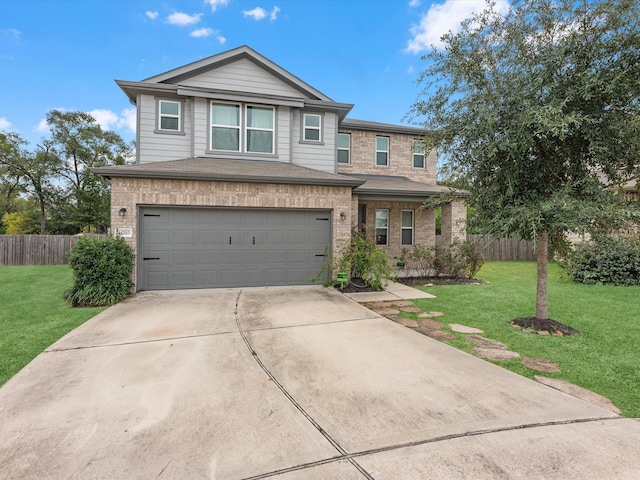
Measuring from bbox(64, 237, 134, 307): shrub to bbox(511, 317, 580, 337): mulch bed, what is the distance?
8.25 m

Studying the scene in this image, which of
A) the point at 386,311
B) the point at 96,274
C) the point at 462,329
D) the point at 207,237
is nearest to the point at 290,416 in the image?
the point at 462,329

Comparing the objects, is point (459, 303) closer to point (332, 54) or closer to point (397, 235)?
point (397, 235)

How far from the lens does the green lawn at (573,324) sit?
12.0 ft

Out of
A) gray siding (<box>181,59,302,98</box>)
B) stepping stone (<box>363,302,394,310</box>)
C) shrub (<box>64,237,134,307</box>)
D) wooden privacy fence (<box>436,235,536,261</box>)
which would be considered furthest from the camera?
wooden privacy fence (<box>436,235,536,261</box>)

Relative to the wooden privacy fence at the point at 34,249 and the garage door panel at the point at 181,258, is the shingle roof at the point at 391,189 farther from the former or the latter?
the garage door panel at the point at 181,258

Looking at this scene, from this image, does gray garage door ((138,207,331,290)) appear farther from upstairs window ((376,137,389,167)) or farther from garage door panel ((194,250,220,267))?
upstairs window ((376,137,389,167))

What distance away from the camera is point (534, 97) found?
4.73 m

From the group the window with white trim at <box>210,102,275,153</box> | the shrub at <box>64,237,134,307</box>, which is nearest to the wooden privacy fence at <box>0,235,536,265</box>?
the window with white trim at <box>210,102,275,153</box>

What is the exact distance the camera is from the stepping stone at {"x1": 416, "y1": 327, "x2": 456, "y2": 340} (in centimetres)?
508

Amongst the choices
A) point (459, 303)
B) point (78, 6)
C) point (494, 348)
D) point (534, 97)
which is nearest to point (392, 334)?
point (494, 348)

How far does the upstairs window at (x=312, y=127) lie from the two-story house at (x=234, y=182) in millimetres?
37

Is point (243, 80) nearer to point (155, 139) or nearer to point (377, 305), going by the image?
point (155, 139)

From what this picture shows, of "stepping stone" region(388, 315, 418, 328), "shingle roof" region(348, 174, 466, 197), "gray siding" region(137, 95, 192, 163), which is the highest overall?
"gray siding" region(137, 95, 192, 163)

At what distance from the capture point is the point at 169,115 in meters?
9.90
